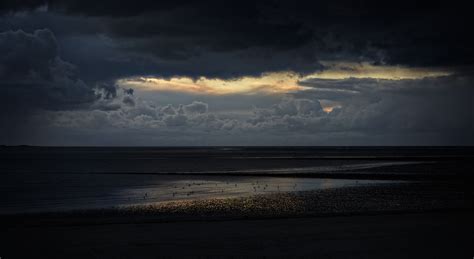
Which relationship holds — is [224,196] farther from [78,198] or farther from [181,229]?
[181,229]

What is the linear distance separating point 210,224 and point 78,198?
71.2ft

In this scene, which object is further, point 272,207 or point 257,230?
point 272,207

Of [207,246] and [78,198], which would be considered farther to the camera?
[78,198]

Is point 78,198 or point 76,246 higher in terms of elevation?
point 78,198

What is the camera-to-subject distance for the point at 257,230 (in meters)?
25.7

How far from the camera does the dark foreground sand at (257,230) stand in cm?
2080

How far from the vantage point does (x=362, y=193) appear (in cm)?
4534

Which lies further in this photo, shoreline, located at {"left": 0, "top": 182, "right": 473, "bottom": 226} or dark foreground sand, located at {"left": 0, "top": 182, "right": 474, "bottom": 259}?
shoreline, located at {"left": 0, "top": 182, "right": 473, "bottom": 226}

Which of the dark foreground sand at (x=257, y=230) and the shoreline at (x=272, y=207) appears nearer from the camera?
the dark foreground sand at (x=257, y=230)

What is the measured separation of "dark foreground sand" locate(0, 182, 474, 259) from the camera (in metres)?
20.8

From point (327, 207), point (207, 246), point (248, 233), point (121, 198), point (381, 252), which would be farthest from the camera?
point (121, 198)

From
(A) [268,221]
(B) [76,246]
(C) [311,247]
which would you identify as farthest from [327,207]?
(B) [76,246]

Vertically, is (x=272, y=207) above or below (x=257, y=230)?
above

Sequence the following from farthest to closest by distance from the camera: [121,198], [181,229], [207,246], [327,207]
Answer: [121,198], [327,207], [181,229], [207,246]
